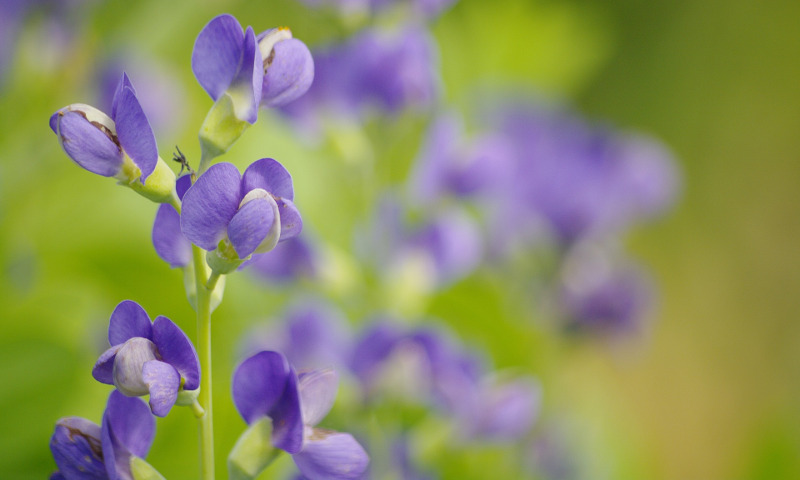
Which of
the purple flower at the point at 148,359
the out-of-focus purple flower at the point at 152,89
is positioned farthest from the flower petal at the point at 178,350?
the out-of-focus purple flower at the point at 152,89

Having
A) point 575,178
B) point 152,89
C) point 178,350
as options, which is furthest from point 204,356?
point 575,178

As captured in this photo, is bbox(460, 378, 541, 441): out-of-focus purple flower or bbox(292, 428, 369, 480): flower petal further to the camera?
bbox(460, 378, 541, 441): out-of-focus purple flower

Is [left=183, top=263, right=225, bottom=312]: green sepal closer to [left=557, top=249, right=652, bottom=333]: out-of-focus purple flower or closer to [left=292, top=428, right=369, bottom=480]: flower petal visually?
[left=292, top=428, right=369, bottom=480]: flower petal

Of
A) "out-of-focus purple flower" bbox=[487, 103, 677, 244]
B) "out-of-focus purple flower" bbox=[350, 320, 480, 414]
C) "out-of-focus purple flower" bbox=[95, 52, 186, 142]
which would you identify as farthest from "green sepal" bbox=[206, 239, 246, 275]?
"out-of-focus purple flower" bbox=[487, 103, 677, 244]

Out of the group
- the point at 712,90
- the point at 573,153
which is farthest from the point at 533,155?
the point at 712,90

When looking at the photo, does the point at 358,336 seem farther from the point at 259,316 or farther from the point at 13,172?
the point at 13,172

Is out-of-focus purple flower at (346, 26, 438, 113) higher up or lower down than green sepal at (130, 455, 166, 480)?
→ higher up

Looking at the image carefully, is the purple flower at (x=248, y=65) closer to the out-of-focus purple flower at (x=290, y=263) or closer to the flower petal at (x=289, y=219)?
the flower petal at (x=289, y=219)
